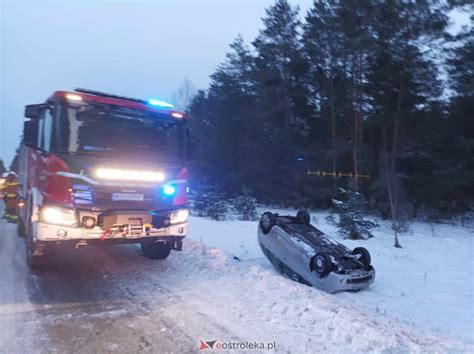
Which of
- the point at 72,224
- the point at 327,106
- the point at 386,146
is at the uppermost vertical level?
the point at 327,106

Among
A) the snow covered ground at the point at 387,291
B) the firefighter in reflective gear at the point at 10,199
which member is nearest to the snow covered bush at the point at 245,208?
the snow covered ground at the point at 387,291

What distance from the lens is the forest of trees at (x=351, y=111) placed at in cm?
2038

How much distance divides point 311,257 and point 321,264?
310mm

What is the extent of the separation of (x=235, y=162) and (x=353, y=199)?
913 inches

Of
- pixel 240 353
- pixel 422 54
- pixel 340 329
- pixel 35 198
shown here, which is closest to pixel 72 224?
pixel 35 198

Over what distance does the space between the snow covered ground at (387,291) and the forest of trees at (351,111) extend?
4.67 m

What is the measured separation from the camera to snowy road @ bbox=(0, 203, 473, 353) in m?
4.54

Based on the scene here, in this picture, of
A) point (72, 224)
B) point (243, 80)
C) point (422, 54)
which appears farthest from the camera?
point (243, 80)

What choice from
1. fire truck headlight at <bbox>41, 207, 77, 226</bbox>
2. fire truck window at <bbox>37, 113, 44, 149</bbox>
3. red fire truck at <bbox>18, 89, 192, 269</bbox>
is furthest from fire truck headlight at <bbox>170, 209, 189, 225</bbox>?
fire truck window at <bbox>37, 113, 44, 149</bbox>

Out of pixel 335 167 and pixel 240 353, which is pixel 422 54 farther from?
pixel 240 353

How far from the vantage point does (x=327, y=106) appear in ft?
92.6

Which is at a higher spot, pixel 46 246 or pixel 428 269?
pixel 46 246
